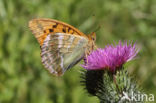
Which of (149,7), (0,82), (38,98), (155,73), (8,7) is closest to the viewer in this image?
(38,98)

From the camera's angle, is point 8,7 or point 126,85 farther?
point 8,7

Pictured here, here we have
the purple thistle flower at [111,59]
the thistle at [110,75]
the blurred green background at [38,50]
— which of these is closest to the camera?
the thistle at [110,75]

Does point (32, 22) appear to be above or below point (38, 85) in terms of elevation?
above

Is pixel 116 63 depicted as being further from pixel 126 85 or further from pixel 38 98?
pixel 38 98

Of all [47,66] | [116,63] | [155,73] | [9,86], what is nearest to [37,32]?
[47,66]

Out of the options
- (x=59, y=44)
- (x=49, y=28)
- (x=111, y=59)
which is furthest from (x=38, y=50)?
(x=111, y=59)

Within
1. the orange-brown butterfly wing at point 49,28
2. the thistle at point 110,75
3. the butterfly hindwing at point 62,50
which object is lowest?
the thistle at point 110,75

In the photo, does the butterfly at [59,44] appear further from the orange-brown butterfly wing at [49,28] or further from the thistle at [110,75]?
the thistle at [110,75]

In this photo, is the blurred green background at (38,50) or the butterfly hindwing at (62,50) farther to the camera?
the blurred green background at (38,50)

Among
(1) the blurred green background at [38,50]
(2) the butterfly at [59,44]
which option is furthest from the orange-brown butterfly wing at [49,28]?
(1) the blurred green background at [38,50]

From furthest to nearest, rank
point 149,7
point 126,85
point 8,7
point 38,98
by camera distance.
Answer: point 149,7 < point 8,7 < point 38,98 < point 126,85
